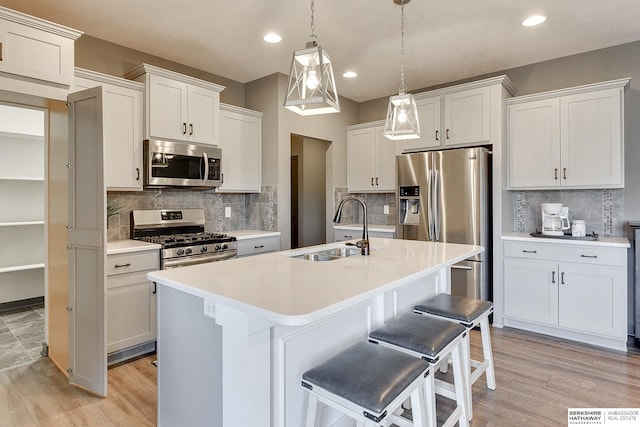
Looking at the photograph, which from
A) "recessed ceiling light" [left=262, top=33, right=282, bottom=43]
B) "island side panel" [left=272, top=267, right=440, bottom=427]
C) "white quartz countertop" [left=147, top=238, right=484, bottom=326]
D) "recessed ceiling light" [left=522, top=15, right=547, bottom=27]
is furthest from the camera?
"recessed ceiling light" [left=262, top=33, right=282, bottom=43]

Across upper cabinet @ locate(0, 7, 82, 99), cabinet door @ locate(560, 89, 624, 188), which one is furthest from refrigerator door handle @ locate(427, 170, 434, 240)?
upper cabinet @ locate(0, 7, 82, 99)

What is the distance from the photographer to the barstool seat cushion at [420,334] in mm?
1640

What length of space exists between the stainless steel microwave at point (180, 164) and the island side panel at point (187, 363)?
5.69ft

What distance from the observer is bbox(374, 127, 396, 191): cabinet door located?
4.67 metres

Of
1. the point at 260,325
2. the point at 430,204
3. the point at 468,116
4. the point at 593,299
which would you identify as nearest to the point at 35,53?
the point at 260,325

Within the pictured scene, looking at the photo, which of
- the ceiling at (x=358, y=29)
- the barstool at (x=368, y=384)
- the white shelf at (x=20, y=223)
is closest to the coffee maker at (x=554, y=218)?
the ceiling at (x=358, y=29)

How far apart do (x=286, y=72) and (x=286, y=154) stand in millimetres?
941

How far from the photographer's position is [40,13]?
9.02 ft

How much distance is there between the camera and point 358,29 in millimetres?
3066

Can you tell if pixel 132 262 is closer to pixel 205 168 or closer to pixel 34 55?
pixel 205 168

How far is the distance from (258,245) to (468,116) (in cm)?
266

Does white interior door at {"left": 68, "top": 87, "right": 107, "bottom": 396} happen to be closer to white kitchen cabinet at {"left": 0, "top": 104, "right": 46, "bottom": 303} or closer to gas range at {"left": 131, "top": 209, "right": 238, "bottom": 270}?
gas range at {"left": 131, "top": 209, "right": 238, "bottom": 270}

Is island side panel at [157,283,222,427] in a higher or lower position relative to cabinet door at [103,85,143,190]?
lower

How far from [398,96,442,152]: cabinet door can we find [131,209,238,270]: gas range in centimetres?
242
